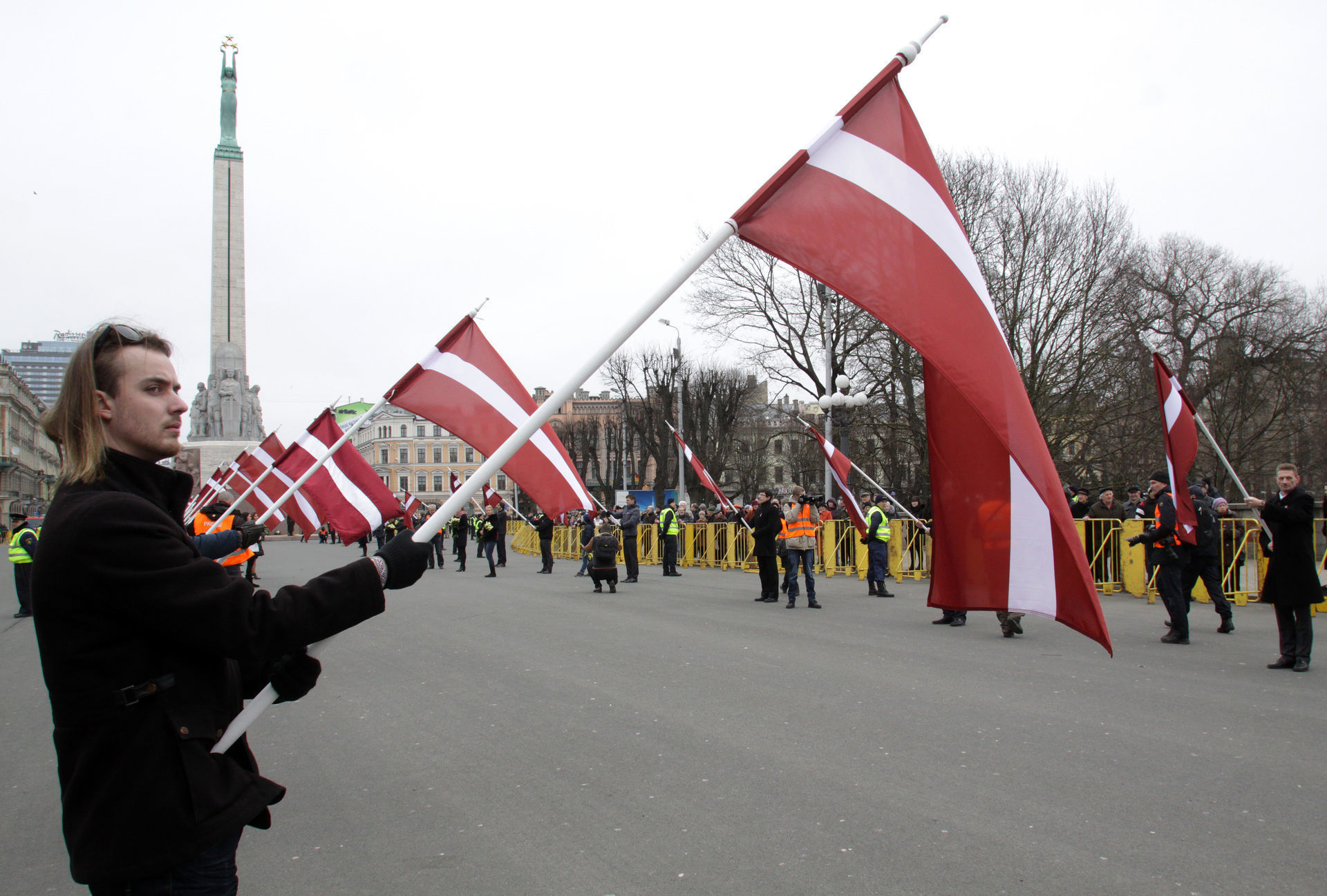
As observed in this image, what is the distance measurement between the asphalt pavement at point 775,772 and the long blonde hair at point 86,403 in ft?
8.61

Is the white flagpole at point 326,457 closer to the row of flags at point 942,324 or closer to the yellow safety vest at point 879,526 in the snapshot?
the row of flags at point 942,324

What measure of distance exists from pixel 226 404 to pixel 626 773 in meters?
68.9

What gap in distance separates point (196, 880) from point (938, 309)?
3081 mm

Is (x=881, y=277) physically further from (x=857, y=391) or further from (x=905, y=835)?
(x=857, y=391)

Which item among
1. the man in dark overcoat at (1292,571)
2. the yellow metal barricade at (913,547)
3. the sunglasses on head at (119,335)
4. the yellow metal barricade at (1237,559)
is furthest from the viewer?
the yellow metal barricade at (913,547)

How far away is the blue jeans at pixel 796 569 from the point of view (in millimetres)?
14375

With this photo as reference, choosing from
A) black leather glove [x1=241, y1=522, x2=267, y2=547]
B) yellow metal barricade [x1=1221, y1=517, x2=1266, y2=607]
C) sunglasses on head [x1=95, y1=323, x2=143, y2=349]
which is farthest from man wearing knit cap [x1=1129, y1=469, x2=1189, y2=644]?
sunglasses on head [x1=95, y1=323, x2=143, y2=349]

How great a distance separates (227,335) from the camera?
65.7 m

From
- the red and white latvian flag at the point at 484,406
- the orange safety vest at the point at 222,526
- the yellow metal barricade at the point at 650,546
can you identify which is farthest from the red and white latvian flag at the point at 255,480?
the yellow metal barricade at the point at 650,546

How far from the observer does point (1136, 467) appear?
29625 mm

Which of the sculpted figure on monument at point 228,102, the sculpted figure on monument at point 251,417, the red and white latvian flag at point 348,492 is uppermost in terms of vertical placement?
the sculpted figure on monument at point 228,102

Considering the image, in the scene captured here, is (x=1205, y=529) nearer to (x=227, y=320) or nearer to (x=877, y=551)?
(x=877, y=551)

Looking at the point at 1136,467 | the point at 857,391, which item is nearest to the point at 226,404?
the point at 857,391

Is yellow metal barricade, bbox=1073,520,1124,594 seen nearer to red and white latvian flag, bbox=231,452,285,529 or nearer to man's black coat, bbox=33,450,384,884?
red and white latvian flag, bbox=231,452,285,529
